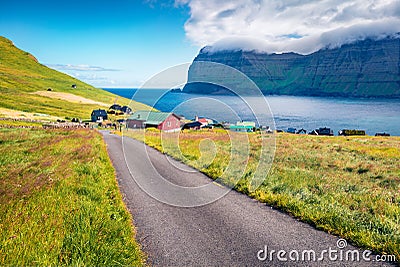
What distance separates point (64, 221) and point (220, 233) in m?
4.03

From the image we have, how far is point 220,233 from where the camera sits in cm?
665

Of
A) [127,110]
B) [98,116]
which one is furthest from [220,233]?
[127,110]

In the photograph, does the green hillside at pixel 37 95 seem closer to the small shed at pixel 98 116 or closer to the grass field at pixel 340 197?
the small shed at pixel 98 116

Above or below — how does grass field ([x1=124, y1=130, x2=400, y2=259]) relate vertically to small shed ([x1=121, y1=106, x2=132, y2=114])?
below

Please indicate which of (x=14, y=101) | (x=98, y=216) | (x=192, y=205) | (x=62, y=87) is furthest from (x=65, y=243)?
(x=62, y=87)

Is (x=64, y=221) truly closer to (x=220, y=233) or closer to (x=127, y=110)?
(x=220, y=233)

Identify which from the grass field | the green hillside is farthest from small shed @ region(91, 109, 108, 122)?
the grass field

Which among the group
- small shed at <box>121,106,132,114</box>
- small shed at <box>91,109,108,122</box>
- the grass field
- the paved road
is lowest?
small shed at <box>91,109,108,122</box>

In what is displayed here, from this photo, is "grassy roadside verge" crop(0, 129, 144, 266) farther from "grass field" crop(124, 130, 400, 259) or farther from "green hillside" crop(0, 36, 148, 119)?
"green hillside" crop(0, 36, 148, 119)

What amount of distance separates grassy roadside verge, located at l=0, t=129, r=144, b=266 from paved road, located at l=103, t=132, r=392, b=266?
22.0 inches

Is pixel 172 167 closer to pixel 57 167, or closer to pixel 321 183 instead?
pixel 57 167

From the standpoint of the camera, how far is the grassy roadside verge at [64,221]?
512cm

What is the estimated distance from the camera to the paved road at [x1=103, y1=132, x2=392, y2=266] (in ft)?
18.2

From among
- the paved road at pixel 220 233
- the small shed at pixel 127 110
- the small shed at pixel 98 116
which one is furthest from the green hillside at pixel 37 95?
the paved road at pixel 220 233
